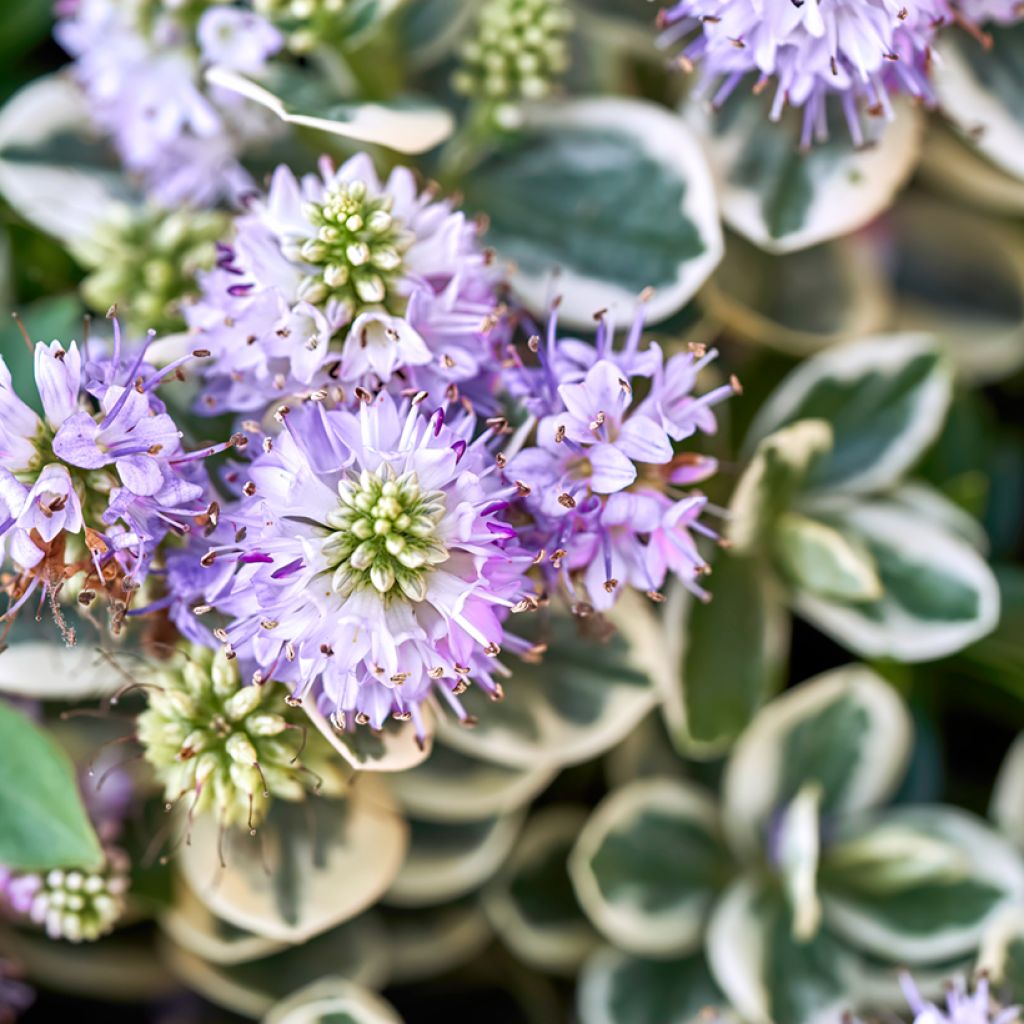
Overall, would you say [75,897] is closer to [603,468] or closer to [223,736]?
[223,736]

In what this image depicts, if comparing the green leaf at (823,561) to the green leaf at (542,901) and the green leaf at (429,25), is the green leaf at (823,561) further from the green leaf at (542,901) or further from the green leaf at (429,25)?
the green leaf at (429,25)

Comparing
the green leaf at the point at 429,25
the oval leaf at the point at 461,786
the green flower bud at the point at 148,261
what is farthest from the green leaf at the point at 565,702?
the green leaf at the point at 429,25

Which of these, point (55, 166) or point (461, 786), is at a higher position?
point (55, 166)

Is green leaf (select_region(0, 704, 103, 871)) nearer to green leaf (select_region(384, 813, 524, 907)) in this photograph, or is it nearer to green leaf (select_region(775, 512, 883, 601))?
green leaf (select_region(384, 813, 524, 907))

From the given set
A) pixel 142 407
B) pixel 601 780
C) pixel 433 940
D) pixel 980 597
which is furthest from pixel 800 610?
pixel 142 407

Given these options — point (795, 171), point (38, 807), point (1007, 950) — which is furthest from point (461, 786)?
point (795, 171)

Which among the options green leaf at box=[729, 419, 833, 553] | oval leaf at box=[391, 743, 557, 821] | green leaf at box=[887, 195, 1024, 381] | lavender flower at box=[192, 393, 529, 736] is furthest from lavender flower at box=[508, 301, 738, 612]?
green leaf at box=[887, 195, 1024, 381]
